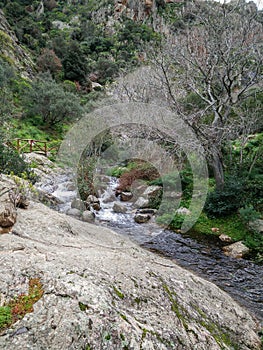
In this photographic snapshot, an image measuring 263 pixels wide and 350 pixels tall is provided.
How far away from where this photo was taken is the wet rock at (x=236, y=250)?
262 inches

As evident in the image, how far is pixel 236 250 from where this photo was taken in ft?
22.3

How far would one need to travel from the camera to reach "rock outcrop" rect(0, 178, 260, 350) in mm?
2236

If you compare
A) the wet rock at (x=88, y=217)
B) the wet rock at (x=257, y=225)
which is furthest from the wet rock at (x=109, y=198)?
the wet rock at (x=257, y=225)

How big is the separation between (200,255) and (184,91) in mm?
9433

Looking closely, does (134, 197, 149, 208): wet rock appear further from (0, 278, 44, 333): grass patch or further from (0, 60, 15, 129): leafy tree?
(0, 278, 44, 333): grass patch

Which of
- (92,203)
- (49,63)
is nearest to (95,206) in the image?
(92,203)

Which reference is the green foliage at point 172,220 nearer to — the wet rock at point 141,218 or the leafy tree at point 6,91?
the wet rock at point 141,218

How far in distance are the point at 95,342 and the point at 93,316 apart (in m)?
0.22

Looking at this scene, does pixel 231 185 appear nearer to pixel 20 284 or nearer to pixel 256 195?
pixel 256 195

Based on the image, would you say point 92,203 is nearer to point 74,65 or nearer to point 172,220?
point 172,220

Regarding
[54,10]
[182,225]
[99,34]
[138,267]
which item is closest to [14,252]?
[138,267]

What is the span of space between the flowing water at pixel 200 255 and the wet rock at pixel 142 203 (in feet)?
1.08

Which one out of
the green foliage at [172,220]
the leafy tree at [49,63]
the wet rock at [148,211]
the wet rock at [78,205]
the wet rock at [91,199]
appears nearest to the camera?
the green foliage at [172,220]

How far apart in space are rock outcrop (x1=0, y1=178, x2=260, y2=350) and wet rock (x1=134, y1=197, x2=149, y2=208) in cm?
625
